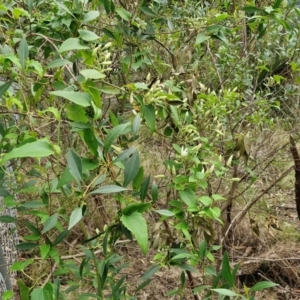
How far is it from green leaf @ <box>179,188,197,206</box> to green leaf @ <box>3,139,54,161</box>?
0.50m

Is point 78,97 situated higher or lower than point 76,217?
higher

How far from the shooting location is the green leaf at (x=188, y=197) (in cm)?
110

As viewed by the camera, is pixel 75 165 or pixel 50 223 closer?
pixel 75 165

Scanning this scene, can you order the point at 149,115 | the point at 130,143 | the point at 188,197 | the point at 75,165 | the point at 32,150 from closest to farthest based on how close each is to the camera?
1. the point at 32,150
2. the point at 75,165
3. the point at 149,115
4. the point at 188,197
5. the point at 130,143

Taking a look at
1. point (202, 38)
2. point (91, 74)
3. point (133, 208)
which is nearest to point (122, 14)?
point (202, 38)

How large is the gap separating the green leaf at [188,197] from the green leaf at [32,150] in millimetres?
502

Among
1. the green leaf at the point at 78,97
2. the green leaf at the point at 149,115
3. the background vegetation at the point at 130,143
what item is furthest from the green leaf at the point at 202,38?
the green leaf at the point at 78,97

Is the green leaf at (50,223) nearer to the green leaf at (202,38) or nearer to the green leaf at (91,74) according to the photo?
the green leaf at (91,74)

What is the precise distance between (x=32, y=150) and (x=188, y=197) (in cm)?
55

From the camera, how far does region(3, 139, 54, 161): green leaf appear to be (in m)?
0.63

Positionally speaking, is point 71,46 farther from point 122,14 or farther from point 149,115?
point 122,14

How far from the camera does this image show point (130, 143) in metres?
1.79

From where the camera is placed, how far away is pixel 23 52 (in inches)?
35.4

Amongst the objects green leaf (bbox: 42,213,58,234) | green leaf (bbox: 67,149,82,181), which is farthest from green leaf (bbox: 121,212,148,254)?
green leaf (bbox: 42,213,58,234)
